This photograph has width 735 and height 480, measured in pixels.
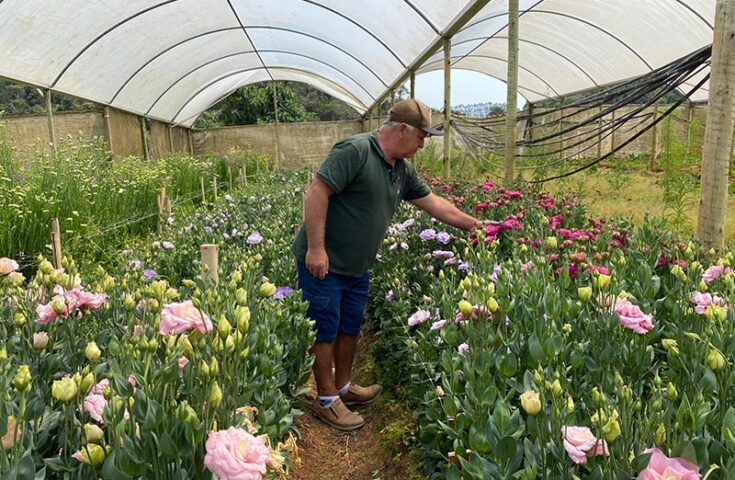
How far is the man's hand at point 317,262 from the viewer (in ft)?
8.59

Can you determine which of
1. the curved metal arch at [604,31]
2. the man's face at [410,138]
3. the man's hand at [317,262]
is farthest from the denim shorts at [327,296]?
the curved metal arch at [604,31]

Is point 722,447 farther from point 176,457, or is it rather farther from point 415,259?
point 415,259

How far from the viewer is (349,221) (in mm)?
2752

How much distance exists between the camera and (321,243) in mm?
2617

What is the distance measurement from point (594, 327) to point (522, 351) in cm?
24

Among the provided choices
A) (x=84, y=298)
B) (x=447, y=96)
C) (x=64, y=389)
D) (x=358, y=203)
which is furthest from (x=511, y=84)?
(x=64, y=389)

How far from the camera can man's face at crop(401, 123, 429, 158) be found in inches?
Result: 104

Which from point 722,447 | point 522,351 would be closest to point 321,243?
point 522,351

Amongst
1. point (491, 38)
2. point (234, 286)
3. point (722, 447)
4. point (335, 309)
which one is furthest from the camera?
point (491, 38)

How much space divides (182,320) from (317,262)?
1433 millimetres

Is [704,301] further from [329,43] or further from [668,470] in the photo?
[329,43]

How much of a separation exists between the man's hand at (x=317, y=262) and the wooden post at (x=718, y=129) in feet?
5.73

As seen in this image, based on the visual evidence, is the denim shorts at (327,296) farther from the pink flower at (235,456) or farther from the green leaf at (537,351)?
the pink flower at (235,456)

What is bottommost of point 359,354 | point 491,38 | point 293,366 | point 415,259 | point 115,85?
point 359,354
